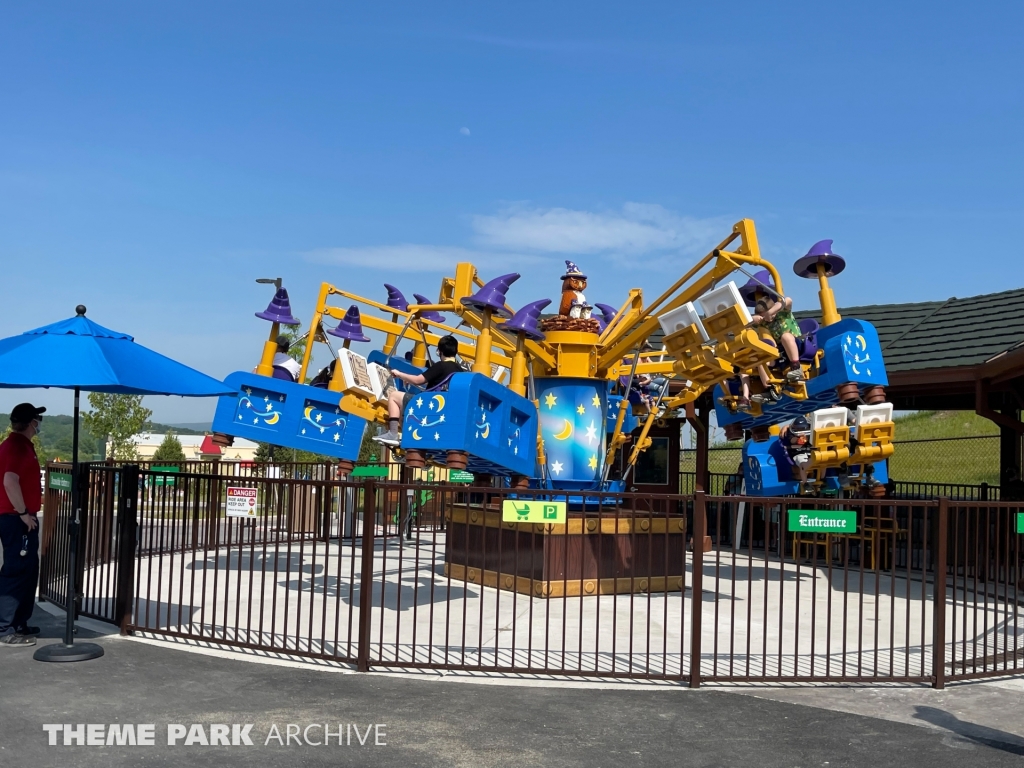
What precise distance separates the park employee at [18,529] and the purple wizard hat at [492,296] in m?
4.48

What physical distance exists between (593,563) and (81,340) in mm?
6753

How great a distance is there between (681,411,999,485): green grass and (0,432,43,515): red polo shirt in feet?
87.3

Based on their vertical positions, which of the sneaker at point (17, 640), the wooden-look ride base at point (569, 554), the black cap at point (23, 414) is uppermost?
the black cap at point (23, 414)

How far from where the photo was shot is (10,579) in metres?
8.24

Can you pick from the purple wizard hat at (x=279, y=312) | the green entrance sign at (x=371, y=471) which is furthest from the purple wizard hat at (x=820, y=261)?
the green entrance sign at (x=371, y=471)

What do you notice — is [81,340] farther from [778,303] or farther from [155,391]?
[778,303]

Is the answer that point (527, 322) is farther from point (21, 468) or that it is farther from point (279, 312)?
point (21, 468)

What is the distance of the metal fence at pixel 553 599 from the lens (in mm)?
7816

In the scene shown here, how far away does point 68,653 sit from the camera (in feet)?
25.4

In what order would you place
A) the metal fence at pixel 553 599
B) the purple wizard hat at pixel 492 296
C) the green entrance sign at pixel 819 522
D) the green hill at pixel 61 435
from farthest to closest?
the green hill at pixel 61 435 → the purple wizard hat at pixel 492 296 → the metal fence at pixel 553 599 → the green entrance sign at pixel 819 522

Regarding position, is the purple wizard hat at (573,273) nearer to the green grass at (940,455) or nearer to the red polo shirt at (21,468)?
the red polo shirt at (21,468)

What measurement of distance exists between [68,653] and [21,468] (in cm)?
163

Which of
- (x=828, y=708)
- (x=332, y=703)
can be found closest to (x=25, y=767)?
(x=332, y=703)

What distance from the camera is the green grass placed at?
123 feet
